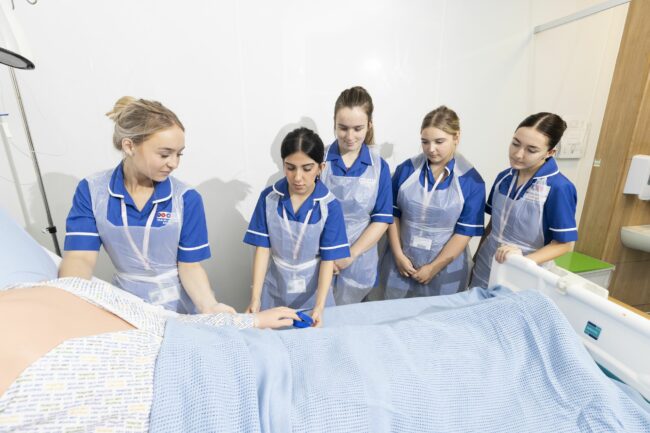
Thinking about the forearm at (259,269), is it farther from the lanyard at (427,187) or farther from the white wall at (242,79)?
the lanyard at (427,187)

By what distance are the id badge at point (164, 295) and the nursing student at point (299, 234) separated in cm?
28

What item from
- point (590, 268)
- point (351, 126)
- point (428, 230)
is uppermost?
point (351, 126)

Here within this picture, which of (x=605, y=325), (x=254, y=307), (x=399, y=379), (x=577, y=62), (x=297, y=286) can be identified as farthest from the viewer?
(x=577, y=62)

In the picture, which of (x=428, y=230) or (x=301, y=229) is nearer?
(x=301, y=229)

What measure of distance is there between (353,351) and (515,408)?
14.8 inches

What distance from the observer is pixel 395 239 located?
1.64 m

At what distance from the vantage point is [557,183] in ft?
4.27

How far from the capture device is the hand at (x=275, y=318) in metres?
0.99

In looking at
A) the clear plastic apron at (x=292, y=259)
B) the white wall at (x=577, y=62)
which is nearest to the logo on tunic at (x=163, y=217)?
the clear plastic apron at (x=292, y=259)

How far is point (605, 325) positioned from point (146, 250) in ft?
4.68

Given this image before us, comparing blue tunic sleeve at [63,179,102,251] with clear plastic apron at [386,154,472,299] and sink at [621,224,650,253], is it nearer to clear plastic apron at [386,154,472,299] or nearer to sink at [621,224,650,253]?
clear plastic apron at [386,154,472,299]

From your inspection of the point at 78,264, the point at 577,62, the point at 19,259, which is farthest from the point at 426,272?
the point at 577,62

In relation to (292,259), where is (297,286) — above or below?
below

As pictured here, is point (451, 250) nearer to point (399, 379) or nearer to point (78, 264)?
point (399, 379)
